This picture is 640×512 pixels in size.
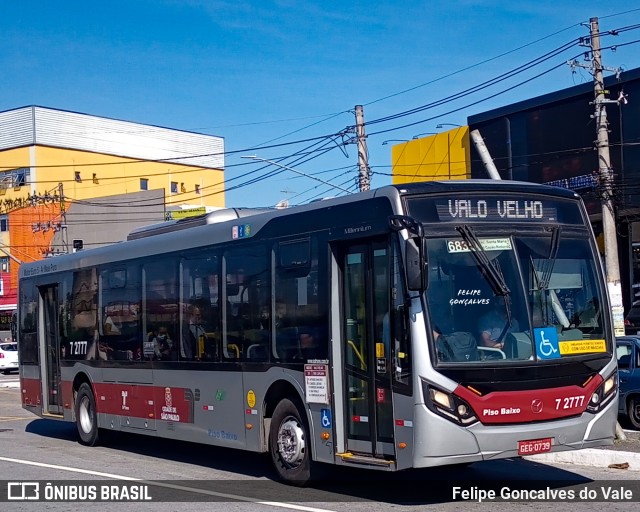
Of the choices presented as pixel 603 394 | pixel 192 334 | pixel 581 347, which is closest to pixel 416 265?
pixel 581 347

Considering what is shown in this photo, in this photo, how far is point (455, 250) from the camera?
32.0 ft

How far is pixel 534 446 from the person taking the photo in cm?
957

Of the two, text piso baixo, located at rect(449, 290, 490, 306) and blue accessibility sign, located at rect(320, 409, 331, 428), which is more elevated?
text piso baixo, located at rect(449, 290, 490, 306)

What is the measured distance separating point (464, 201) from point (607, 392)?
2.50m

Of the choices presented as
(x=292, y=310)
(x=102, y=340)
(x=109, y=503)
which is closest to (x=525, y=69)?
(x=102, y=340)

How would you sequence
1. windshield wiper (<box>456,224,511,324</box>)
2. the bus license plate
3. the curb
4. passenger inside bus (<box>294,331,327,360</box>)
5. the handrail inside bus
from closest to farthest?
the bus license plate < windshield wiper (<box>456,224,511,324</box>) < the handrail inside bus < passenger inside bus (<box>294,331,327,360</box>) < the curb

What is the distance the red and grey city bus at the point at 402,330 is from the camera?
9438 mm

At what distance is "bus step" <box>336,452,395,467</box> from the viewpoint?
9766 millimetres

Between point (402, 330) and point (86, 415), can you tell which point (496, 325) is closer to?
point (402, 330)

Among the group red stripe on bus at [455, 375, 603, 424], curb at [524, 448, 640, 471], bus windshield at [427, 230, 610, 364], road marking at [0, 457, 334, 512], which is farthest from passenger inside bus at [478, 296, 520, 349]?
curb at [524, 448, 640, 471]

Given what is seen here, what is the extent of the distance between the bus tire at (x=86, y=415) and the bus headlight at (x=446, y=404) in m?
8.52

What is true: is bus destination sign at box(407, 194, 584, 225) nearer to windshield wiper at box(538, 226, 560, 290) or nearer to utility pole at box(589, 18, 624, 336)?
windshield wiper at box(538, 226, 560, 290)

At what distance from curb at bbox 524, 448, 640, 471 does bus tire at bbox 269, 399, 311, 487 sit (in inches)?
112

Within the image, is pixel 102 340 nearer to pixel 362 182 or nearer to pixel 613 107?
pixel 362 182
